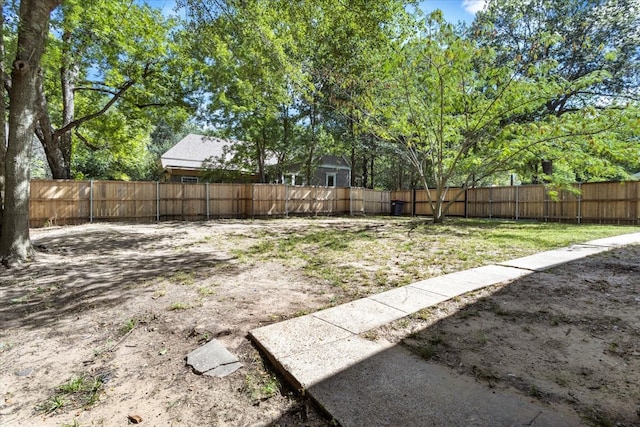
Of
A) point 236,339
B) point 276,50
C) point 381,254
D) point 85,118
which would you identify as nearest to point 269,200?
point 85,118

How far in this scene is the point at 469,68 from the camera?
9.15 meters

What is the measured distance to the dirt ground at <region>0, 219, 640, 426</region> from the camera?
1.80 metres

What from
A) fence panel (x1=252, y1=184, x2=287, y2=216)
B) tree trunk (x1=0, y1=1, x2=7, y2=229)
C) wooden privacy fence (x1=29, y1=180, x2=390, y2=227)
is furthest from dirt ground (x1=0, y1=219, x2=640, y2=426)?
fence panel (x1=252, y1=184, x2=287, y2=216)

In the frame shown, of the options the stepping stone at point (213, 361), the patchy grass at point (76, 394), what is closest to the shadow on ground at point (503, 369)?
the stepping stone at point (213, 361)

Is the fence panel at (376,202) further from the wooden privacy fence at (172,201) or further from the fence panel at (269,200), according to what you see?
the fence panel at (269,200)

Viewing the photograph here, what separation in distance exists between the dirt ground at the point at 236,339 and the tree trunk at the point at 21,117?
0.69m

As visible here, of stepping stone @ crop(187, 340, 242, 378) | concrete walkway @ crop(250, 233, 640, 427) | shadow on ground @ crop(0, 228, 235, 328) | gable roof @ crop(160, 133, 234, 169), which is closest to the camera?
concrete walkway @ crop(250, 233, 640, 427)

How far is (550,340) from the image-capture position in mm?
2379

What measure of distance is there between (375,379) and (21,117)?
21.3 feet

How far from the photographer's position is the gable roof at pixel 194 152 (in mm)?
17875

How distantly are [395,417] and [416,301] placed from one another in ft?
5.85

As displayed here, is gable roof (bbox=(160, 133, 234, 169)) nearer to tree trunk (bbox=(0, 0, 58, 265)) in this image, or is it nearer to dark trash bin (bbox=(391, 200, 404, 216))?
dark trash bin (bbox=(391, 200, 404, 216))

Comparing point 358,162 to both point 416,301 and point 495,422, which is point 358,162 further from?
point 495,422

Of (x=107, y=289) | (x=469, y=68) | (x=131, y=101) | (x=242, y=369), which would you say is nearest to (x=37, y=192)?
(x=131, y=101)
